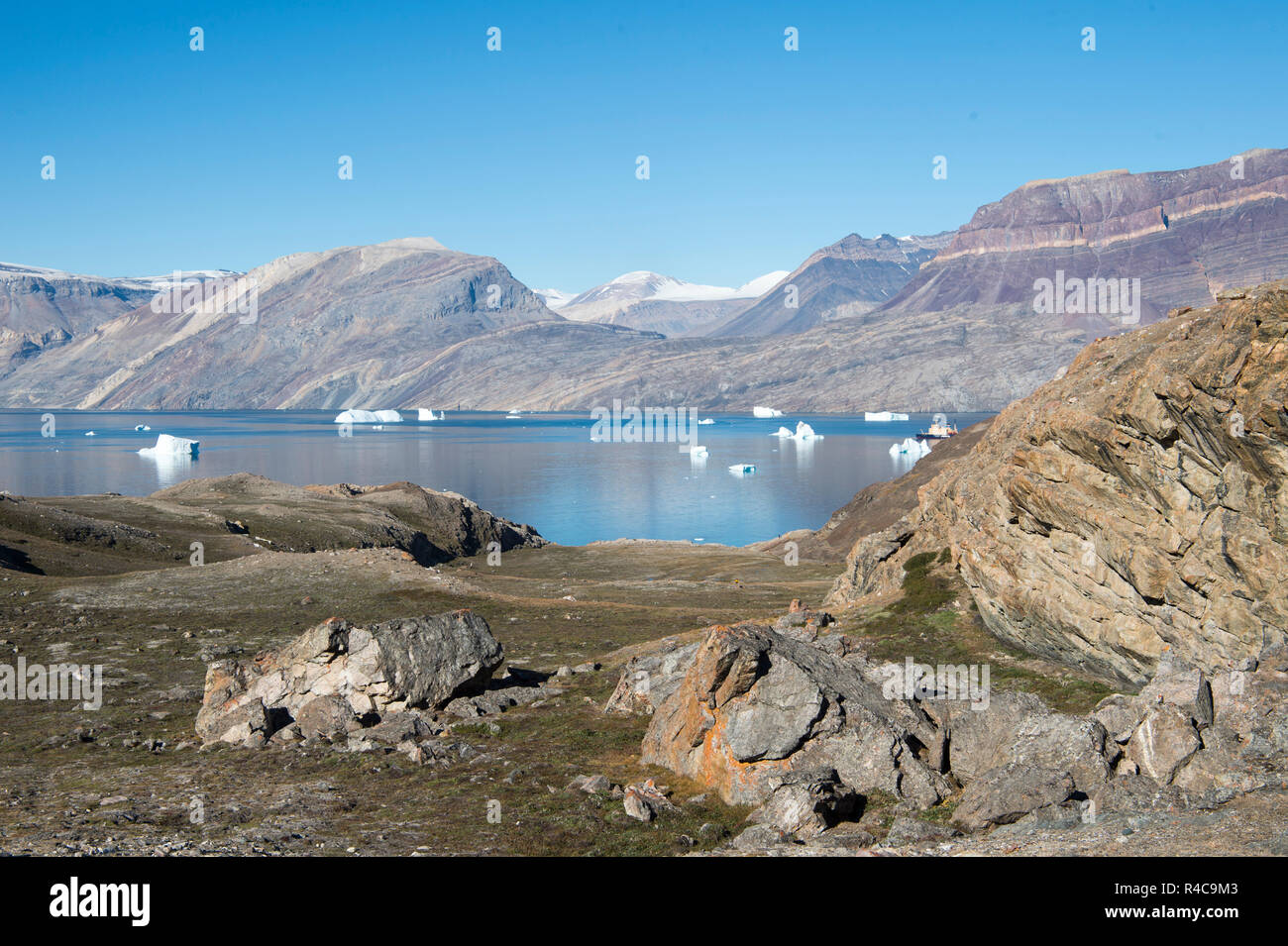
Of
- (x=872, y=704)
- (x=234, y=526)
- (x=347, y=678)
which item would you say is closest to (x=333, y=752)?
(x=347, y=678)

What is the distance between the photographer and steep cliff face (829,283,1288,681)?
1805 cm

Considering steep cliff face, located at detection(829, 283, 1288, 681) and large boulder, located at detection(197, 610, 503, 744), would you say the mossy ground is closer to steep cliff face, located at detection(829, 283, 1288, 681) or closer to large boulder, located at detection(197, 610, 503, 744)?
large boulder, located at detection(197, 610, 503, 744)

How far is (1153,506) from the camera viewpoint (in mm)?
21188

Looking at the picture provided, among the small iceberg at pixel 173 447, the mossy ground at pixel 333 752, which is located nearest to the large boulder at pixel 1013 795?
the mossy ground at pixel 333 752

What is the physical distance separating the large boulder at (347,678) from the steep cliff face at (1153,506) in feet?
49.3

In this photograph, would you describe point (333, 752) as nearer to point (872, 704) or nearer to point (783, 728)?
point (783, 728)

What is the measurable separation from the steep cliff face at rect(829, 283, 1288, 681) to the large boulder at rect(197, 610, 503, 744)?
15.0 meters

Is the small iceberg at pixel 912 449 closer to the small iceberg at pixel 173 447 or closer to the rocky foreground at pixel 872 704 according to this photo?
the small iceberg at pixel 173 447

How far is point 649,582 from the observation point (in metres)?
57.8

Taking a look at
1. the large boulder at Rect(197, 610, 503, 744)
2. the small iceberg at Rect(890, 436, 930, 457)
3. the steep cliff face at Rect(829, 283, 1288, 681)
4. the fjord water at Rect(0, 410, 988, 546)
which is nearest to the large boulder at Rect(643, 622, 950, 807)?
the steep cliff face at Rect(829, 283, 1288, 681)

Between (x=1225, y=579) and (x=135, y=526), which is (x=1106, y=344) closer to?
(x=1225, y=579)

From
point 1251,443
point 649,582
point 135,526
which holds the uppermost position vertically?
point 1251,443
